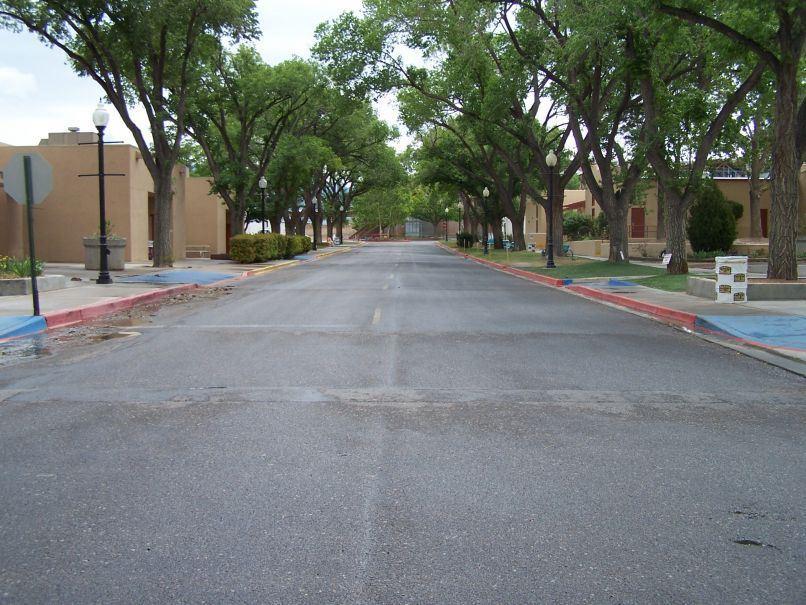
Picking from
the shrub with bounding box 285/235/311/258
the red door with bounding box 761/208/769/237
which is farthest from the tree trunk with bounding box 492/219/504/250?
the red door with bounding box 761/208/769/237

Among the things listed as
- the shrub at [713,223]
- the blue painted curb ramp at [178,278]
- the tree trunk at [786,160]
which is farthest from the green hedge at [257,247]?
the tree trunk at [786,160]

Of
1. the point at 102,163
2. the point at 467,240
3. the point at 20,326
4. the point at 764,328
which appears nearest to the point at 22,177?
the point at 20,326

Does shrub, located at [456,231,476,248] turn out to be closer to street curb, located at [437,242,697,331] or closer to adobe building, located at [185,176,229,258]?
adobe building, located at [185,176,229,258]

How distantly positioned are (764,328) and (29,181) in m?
12.4

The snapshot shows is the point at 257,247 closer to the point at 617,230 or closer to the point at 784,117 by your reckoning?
the point at 617,230

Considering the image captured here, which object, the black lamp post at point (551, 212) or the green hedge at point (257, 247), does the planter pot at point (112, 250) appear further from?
the black lamp post at point (551, 212)

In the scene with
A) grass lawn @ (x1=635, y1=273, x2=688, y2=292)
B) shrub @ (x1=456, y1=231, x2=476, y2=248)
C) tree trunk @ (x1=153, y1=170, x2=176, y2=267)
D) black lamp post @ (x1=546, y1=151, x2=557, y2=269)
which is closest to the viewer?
grass lawn @ (x1=635, y1=273, x2=688, y2=292)

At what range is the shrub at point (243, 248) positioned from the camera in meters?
31.2

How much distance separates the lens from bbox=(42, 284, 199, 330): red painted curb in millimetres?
12367

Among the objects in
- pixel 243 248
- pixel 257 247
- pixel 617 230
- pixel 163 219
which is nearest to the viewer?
pixel 163 219

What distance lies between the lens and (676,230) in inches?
847

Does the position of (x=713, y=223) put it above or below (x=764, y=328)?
above

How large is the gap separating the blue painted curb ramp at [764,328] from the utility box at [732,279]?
6.58ft

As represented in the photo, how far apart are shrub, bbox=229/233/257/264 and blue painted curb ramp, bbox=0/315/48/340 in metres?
19.2
